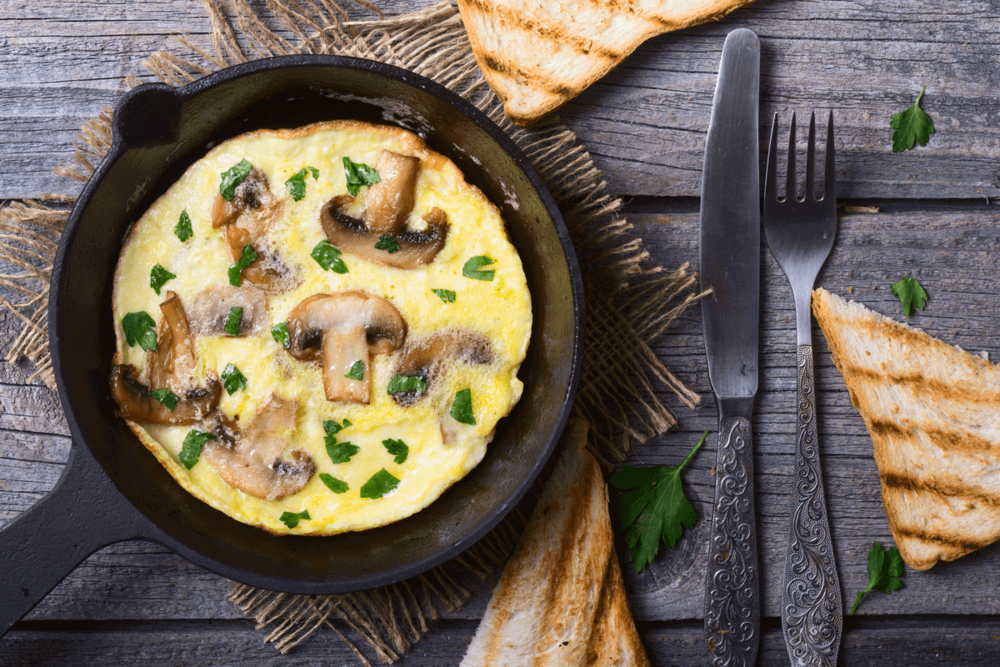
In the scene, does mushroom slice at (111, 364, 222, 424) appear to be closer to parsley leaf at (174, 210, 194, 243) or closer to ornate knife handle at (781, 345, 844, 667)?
parsley leaf at (174, 210, 194, 243)

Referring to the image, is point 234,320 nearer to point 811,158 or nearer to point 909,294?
point 811,158

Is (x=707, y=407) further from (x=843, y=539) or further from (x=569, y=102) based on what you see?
(x=569, y=102)

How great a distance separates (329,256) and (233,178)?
447 mm

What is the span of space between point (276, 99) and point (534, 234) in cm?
113

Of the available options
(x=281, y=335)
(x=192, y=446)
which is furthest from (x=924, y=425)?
(x=192, y=446)

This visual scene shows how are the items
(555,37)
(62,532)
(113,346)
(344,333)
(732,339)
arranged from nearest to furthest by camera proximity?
(62,532) → (344,333) → (113,346) → (555,37) → (732,339)

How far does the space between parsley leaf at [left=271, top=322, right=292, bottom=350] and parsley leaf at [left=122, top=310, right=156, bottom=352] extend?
1.45ft

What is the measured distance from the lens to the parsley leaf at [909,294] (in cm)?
279

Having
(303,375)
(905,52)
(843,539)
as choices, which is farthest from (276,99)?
(843,539)

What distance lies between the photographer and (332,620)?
→ 276 cm

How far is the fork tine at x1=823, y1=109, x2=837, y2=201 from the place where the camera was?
2.65 meters

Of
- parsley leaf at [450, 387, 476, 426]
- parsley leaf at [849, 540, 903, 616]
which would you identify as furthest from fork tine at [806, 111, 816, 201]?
parsley leaf at [450, 387, 476, 426]

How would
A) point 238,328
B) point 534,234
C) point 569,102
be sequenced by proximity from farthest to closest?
point 569,102
point 534,234
point 238,328

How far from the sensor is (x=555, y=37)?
260cm
